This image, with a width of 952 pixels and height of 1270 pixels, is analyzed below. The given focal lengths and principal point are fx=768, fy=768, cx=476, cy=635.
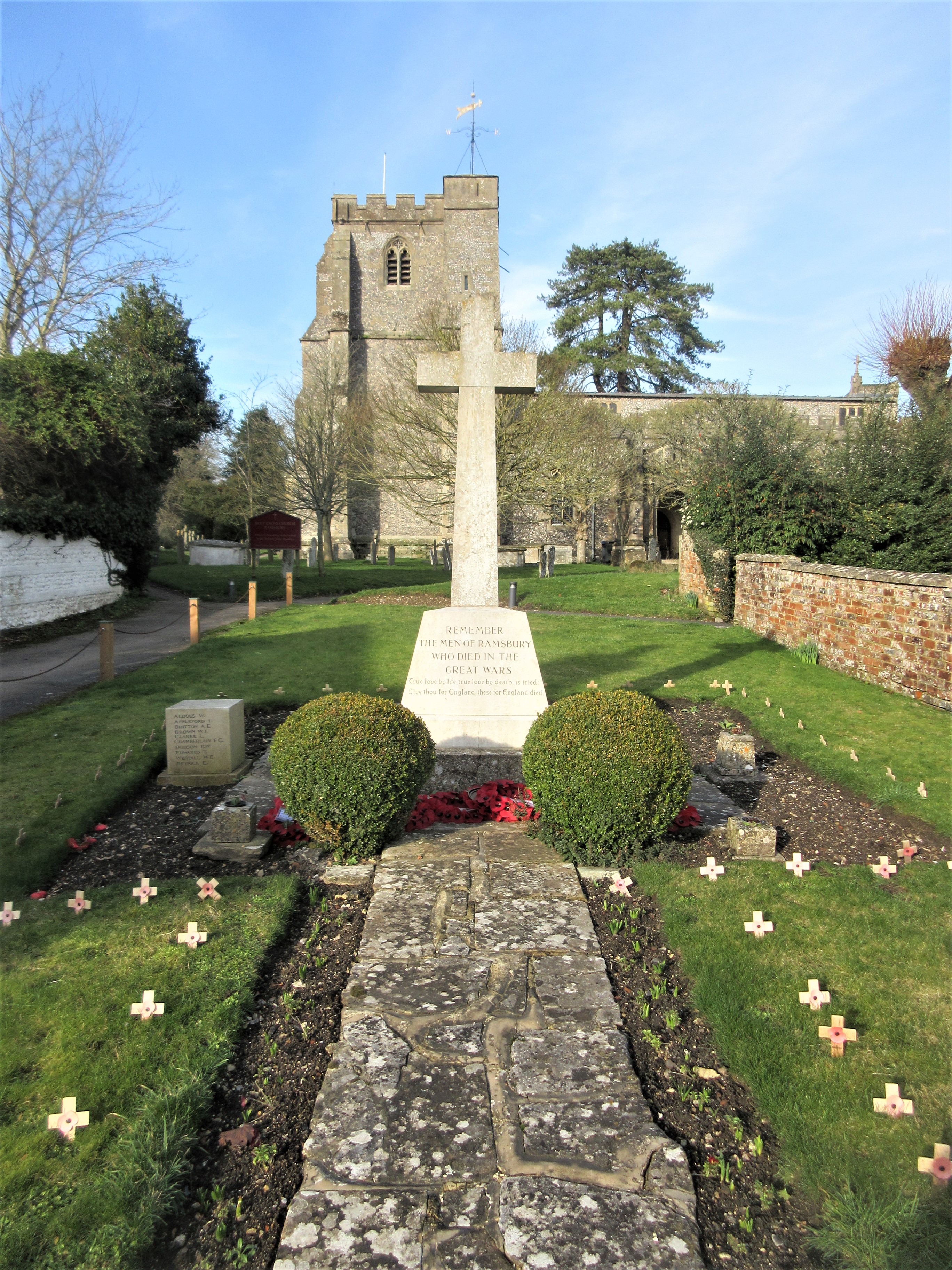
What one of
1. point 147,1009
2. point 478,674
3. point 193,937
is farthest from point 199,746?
point 147,1009

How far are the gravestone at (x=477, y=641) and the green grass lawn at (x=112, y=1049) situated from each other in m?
2.10

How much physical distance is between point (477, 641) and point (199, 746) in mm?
2480

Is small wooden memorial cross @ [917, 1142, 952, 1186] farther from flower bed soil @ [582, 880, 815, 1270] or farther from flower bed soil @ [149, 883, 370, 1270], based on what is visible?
flower bed soil @ [149, 883, 370, 1270]

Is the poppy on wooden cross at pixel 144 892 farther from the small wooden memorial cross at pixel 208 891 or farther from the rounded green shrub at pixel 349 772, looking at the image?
the rounded green shrub at pixel 349 772

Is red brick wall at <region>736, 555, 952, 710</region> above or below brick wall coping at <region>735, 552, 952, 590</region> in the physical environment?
below

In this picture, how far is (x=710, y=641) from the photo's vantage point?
508 inches

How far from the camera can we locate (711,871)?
4.43 m

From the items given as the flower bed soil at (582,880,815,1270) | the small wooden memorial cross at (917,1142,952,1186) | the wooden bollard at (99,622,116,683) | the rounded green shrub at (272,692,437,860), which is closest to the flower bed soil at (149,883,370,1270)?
the rounded green shrub at (272,692,437,860)

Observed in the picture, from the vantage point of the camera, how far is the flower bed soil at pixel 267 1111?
2.14 m

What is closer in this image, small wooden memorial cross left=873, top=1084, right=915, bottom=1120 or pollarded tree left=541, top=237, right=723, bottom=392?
small wooden memorial cross left=873, top=1084, right=915, bottom=1120

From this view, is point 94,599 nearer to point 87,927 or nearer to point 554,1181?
point 87,927

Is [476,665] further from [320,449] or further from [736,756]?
[320,449]

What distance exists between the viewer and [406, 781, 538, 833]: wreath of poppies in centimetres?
535

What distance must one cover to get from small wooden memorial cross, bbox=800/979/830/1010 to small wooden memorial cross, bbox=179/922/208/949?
2702 mm
